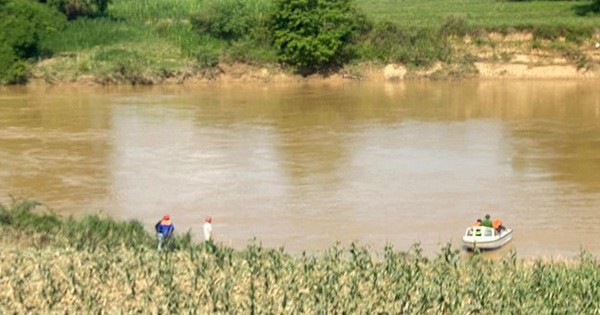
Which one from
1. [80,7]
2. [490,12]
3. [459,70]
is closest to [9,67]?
[80,7]

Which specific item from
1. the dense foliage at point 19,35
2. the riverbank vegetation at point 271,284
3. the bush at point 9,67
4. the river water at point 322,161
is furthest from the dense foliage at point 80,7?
the riverbank vegetation at point 271,284

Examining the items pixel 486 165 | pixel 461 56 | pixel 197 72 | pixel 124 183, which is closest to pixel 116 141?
pixel 124 183

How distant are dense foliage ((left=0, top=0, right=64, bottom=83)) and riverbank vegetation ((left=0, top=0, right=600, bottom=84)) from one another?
0.05 metres

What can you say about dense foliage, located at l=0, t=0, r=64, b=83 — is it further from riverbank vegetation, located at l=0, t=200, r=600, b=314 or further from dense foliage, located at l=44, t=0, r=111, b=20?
riverbank vegetation, located at l=0, t=200, r=600, b=314


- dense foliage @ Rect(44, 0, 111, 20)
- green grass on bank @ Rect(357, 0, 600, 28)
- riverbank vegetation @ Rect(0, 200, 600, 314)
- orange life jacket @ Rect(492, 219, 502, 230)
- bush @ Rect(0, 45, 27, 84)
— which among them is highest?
dense foliage @ Rect(44, 0, 111, 20)

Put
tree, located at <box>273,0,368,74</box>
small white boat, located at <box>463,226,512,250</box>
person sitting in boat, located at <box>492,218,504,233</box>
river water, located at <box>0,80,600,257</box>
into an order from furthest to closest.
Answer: tree, located at <box>273,0,368,74</box> < river water, located at <box>0,80,600,257</box> < person sitting in boat, located at <box>492,218,504,233</box> < small white boat, located at <box>463,226,512,250</box>

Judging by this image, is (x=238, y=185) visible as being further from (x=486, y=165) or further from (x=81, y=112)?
(x=81, y=112)

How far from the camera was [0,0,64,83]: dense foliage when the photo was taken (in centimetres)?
5325

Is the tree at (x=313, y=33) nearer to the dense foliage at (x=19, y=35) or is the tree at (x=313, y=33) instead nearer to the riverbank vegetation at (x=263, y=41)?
the riverbank vegetation at (x=263, y=41)

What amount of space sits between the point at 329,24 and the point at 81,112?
1464 centimetres

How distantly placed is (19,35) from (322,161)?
24518mm

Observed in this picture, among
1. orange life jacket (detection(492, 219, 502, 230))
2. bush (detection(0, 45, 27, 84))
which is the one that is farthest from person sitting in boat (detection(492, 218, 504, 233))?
bush (detection(0, 45, 27, 84))

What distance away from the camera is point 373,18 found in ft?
195

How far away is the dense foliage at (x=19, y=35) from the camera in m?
53.2
